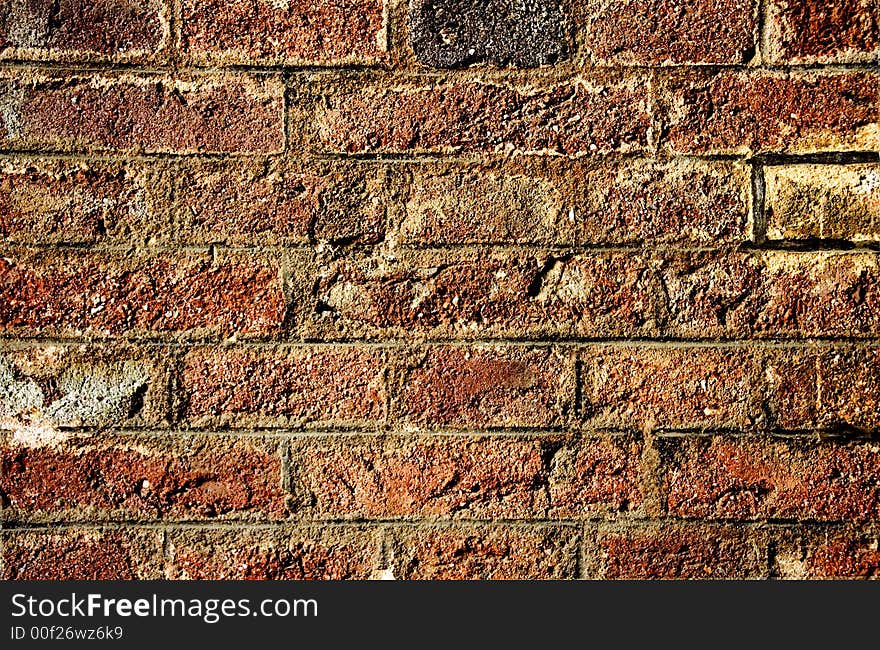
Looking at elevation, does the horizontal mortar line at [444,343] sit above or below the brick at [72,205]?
below

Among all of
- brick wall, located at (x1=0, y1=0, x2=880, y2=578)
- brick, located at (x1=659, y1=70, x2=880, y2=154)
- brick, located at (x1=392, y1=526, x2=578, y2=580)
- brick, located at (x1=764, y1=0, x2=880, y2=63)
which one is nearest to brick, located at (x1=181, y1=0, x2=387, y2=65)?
brick wall, located at (x1=0, y1=0, x2=880, y2=578)

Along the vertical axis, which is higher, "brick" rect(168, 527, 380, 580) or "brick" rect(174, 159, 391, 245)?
"brick" rect(174, 159, 391, 245)

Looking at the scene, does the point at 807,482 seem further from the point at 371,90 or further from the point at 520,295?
the point at 371,90

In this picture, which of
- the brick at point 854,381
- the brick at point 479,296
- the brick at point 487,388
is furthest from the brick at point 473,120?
the brick at point 854,381

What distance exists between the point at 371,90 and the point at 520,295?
295 mm

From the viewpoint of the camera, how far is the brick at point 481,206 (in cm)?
85

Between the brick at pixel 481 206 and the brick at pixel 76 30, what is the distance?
352 millimetres

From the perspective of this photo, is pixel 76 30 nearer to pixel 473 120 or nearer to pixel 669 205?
pixel 473 120

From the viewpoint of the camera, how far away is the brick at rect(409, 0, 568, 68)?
85cm

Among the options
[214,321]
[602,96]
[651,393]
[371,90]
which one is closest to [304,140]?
[371,90]

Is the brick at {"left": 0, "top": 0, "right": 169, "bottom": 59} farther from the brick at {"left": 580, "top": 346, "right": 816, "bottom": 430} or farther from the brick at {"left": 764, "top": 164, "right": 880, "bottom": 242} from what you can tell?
the brick at {"left": 764, "top": 164, "right": 880, "bottom": 242}

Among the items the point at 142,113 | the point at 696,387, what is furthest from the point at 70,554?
the point at 696,387

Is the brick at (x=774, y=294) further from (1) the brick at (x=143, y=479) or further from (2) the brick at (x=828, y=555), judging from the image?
(1) the brick at (x=143, y=479)

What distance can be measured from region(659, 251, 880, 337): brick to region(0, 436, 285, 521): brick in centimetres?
51
